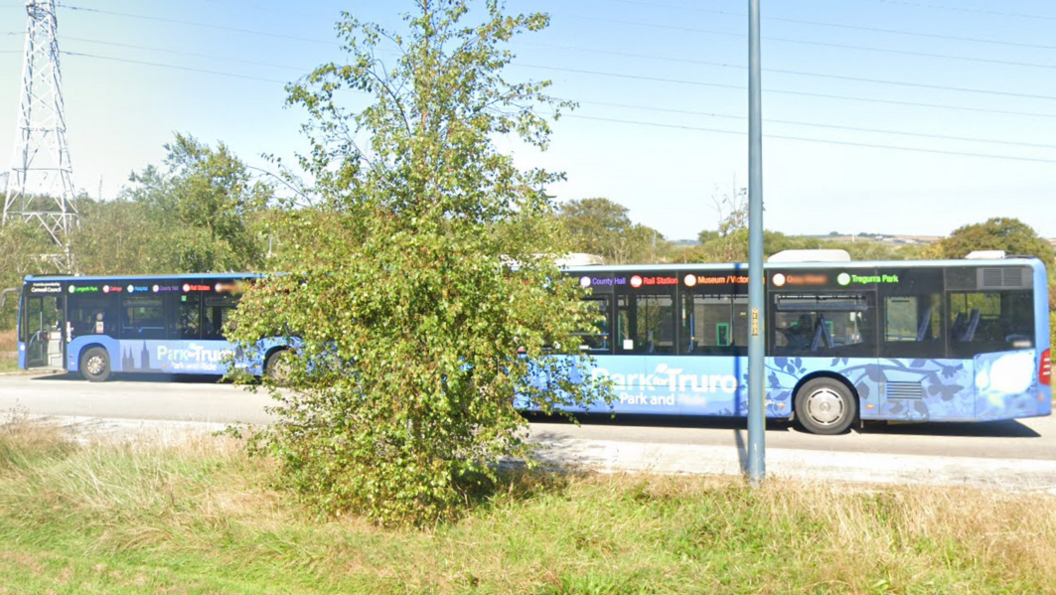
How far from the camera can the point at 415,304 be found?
652 cm

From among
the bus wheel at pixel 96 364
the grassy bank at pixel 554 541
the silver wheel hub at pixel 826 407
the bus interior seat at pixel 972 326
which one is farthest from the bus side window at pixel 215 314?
the bus interior seat at pixel 972 326

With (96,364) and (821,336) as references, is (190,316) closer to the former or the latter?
(96,364)

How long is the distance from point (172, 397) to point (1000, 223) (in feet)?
179

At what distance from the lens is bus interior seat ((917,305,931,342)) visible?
1205 centimetres

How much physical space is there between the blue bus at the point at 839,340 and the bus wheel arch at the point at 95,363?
1273cm

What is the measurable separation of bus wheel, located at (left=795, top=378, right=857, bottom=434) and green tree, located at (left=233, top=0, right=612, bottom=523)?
6231mm

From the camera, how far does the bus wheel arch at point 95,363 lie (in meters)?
19.8

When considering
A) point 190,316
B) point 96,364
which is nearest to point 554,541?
point 190,316

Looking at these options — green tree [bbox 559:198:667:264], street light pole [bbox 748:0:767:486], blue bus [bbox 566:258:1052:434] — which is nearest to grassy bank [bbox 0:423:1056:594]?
street light pole [bbox 748:0:767:486]

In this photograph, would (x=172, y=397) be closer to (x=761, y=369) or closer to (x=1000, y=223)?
(x=761, y=369)

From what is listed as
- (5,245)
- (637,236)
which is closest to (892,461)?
(5,245)

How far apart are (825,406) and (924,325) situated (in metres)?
1.83

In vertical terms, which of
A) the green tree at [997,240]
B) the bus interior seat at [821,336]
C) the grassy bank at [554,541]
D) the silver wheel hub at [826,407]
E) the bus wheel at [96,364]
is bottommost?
the grassy bank at [554,541]

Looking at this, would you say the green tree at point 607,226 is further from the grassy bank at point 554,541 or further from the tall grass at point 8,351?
the grassy bank at point 554,541
